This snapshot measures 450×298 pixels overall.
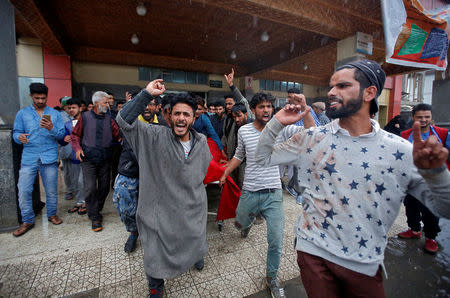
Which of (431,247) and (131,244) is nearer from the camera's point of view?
(131,244)

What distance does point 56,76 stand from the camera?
7535 mm

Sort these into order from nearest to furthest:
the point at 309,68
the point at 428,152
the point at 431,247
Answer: the point at 428,152
the point at 431,247
the point at 309,68

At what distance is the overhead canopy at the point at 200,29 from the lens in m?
5.27

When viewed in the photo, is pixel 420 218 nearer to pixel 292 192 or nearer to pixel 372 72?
pixel 292 192

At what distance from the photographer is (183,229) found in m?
2.03

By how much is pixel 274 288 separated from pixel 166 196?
4.77 feet

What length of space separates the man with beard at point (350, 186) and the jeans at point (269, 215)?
33.3 inches

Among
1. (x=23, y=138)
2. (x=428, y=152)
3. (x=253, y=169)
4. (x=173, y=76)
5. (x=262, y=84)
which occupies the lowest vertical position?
(x=253, y=169)

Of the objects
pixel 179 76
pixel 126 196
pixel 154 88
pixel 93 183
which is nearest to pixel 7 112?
pixel 93 183

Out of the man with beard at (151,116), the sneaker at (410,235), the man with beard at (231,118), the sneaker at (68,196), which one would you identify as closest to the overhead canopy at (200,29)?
the man with beard at (231,118)

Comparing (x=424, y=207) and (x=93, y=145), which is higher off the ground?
(x=93, y=145)

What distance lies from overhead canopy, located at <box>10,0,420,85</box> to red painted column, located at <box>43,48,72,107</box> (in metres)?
0.33

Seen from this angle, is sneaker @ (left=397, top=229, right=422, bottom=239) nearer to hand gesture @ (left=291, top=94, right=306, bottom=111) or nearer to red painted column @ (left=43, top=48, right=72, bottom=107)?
hand gesture @ (left=291, top=94, right=306, bottom=111)

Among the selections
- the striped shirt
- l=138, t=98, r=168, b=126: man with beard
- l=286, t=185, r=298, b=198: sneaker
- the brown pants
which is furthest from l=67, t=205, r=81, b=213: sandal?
l=286, t=185, r=298, b=198: sneaker
